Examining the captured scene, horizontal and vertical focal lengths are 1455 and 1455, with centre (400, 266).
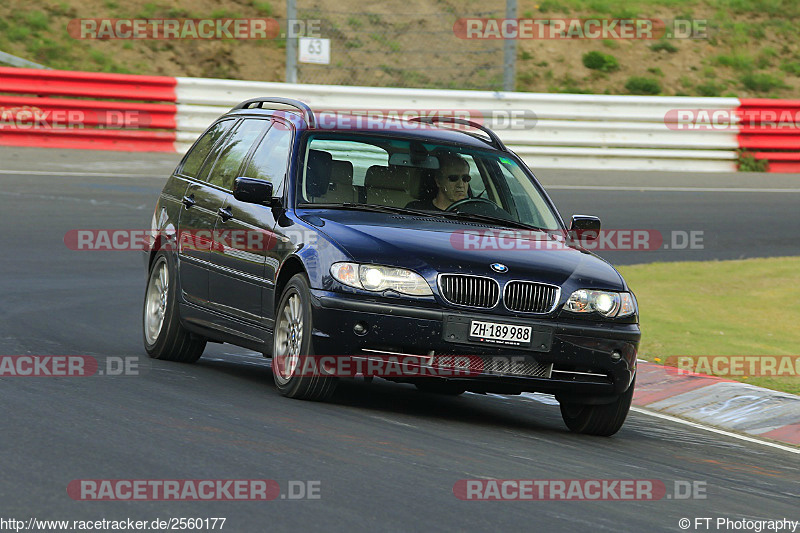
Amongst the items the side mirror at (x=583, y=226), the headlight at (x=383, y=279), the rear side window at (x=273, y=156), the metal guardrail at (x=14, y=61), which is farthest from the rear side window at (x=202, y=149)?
the metal guardrail at (x=14, y=61)

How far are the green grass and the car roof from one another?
9.07ft

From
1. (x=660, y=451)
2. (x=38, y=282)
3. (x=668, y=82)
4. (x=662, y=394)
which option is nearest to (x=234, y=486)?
(x=660, y=451)

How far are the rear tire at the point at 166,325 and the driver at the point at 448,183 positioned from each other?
1.95 m

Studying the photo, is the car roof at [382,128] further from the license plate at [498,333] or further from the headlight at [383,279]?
the license plate at [498,333]

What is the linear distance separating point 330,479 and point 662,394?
473 centimetres

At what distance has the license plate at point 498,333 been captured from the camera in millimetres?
7816

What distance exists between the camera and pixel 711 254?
17.8 meters

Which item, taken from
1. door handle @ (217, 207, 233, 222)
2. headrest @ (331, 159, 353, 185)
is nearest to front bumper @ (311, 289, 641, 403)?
headrest @ (331, 159, 353, 185)

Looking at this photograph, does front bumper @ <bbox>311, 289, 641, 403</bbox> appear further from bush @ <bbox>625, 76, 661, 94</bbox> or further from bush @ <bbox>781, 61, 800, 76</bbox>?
bush @ <bbox>781, 61, 800, 76</bbox>

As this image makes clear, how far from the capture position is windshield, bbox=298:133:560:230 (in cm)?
889

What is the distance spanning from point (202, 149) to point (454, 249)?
311 centimetres

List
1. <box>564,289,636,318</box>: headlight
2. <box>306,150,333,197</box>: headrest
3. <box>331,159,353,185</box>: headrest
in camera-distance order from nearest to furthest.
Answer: <box>564,289,636,318</box>: headlight, <box>306,150,333,197</box>: headrest, <box>331,159,353,185</box>: headrest

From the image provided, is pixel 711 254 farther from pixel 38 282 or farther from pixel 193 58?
pixel 193 58

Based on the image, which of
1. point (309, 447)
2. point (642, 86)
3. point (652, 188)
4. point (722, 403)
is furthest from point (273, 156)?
point (642, 86)
